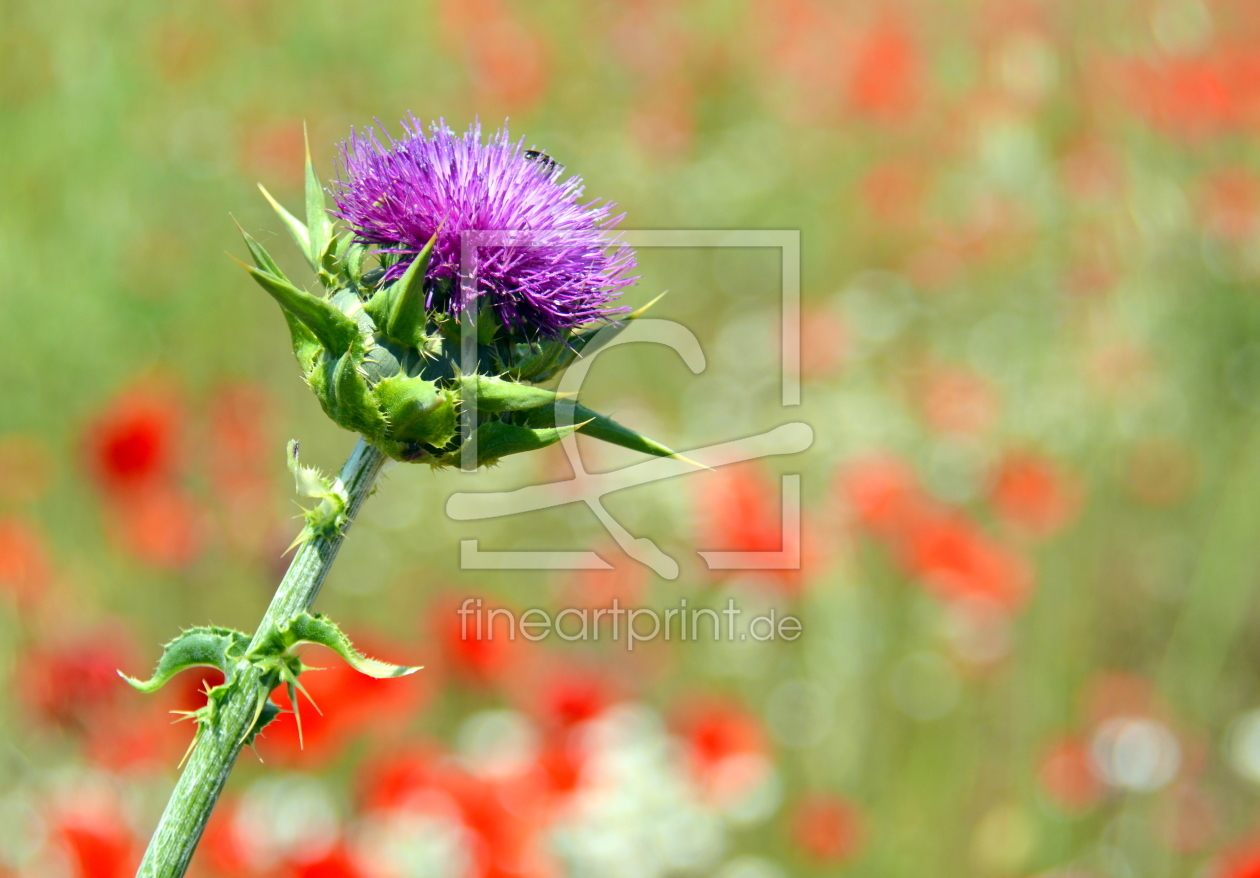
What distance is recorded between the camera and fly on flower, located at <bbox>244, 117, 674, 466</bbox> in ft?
5.69

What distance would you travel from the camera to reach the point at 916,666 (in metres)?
5.02

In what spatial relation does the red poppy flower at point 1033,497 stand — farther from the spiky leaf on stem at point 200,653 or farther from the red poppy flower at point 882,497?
the spiky leaf on stem at point 200,653

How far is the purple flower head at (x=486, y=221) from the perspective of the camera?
6.29ft

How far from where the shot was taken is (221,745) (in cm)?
149

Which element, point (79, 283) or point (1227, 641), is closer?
point (79, 283)

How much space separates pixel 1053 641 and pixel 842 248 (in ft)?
11.9

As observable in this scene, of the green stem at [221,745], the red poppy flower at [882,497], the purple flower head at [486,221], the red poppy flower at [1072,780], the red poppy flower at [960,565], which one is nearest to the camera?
the green stem at [221,745]

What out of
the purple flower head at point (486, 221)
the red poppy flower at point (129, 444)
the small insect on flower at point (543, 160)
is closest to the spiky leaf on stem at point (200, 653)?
the purple flower head at point (486, 221)

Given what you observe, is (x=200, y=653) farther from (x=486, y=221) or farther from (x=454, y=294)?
(x=486, y=221)

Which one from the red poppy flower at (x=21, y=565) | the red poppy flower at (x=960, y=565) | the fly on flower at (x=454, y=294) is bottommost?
the red poppy flower at (x=21, y=565)

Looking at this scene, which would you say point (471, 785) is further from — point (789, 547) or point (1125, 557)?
point (1125, 557)

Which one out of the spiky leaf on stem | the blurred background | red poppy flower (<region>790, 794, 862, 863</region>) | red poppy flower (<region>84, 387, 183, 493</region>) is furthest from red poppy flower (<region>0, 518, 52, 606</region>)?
red poppy flower (<region>790, 794, 862, 863</region>)

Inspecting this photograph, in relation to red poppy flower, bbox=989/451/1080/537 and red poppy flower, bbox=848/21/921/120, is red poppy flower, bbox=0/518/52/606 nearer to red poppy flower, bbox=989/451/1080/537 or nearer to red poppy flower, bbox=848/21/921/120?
red poppy flower, bbox=989/451/1080/537

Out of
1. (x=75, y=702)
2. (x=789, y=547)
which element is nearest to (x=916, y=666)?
(x=789, y=547)
